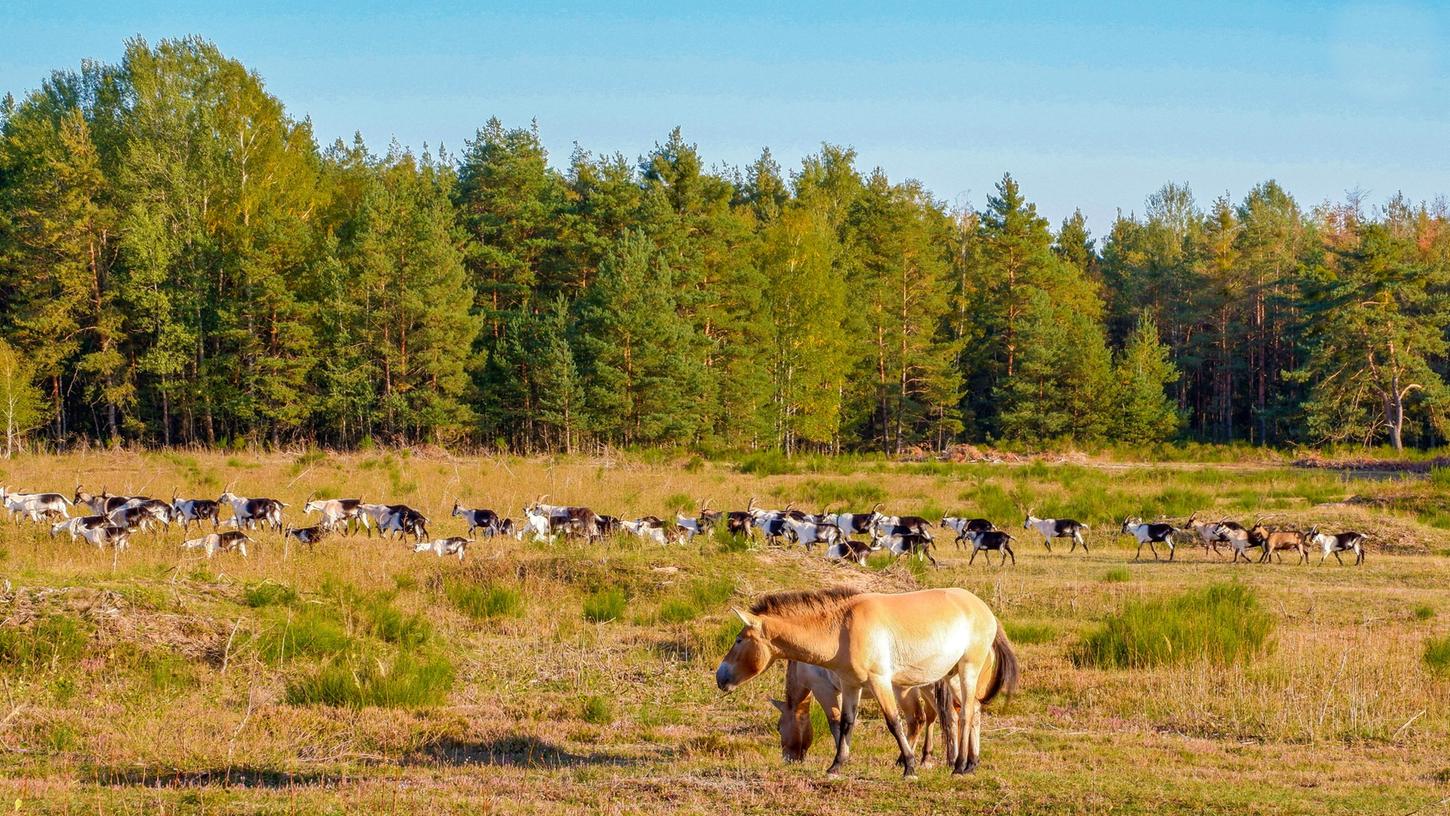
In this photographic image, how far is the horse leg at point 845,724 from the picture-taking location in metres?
8.18

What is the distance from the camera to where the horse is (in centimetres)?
870

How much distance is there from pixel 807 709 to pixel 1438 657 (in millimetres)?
7253

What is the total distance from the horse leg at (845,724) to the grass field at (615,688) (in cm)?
20

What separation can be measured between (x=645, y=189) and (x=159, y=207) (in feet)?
68.2

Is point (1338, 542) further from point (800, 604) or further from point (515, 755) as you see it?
point (515, 755)

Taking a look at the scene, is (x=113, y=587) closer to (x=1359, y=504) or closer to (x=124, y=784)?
(x=124, y=784)

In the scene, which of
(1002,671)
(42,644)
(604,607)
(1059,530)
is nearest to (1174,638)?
(1002,671)

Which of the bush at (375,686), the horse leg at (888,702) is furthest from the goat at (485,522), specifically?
the horse leg at (888,702)

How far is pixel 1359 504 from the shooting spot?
2858cm

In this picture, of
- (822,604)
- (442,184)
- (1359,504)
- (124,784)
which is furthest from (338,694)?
(442,184)

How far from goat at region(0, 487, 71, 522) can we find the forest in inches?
851

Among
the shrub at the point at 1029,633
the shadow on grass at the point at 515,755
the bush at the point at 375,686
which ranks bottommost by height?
the shadow on grass at the point at 515,755

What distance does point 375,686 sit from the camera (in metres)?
10.7

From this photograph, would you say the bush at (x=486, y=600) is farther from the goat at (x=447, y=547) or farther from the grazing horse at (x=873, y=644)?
the grazing horse at (x=873, y=644)
